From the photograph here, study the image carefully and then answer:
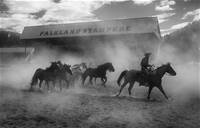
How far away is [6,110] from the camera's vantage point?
29.5ft

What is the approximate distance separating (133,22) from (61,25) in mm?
12115

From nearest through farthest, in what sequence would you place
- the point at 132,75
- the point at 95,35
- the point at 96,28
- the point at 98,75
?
the point at 132,75 → the point at 98,75 → the point at 95,35 → the point at 96,28

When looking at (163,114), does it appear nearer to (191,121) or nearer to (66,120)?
(191,121)

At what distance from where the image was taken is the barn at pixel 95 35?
31516 millimetres

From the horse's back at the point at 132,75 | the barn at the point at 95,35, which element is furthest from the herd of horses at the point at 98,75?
the barn at the point at 95,35

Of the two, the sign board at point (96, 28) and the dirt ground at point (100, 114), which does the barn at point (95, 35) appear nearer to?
the sign board at point (96, 28)

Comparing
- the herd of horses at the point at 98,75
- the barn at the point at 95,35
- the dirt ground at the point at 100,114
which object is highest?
the barn at the point at 95,35

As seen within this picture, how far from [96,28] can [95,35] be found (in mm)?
1464

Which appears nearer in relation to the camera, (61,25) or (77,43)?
(77,43)

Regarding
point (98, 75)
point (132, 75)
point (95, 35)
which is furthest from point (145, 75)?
point (95, 35)

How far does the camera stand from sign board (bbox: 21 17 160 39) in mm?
32688

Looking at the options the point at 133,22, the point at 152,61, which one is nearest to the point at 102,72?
the point at 152,61

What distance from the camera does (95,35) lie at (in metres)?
35.0

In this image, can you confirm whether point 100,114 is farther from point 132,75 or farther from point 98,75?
point 98,75
